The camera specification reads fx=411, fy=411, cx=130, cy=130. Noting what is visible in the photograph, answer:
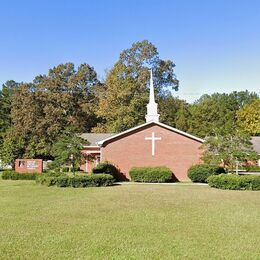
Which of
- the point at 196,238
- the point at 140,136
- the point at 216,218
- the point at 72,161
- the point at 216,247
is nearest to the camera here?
the point at 216,247

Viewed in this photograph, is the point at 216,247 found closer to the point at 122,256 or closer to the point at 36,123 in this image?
the point at 122,256

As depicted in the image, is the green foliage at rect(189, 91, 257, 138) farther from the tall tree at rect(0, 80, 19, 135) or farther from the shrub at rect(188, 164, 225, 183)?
the tall tree at rect(0, 80, 19, 135)

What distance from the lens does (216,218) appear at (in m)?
14.5

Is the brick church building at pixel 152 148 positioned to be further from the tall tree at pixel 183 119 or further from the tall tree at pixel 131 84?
the tall tree at pixel 183 119

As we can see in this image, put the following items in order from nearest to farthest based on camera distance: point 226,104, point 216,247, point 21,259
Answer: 1. point 21,259
2. point 216,247
3. point 226,104

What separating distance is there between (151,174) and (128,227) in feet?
67.5

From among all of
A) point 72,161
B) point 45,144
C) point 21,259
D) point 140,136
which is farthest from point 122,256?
point 45,144

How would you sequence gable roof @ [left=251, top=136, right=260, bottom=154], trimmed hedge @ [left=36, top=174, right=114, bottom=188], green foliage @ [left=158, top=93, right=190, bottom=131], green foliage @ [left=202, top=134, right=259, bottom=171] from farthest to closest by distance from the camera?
green foliage @ [left=158, top=93, right=190, bottom=131] < gable roof @ [left=251, top=136, right=260, bottom=154] < green foliage @ [left=202, top=134, right=259, bottom=171] < trimmed hedge @ [left=36, top=174, right=114, bottom=188]

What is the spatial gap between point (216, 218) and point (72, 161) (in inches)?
666

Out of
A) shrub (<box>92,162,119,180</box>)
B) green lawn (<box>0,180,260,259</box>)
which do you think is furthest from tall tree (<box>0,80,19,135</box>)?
green lawn (<box>0,180,260,259</box>)

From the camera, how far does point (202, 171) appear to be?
3244cm

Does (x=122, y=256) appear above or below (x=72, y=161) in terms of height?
below

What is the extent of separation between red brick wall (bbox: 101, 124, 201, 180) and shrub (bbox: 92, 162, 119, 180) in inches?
22.1

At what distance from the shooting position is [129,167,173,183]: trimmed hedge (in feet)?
108
